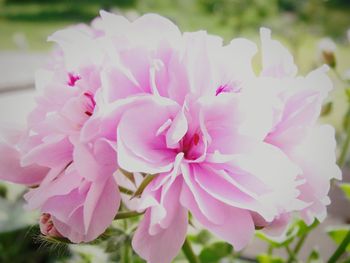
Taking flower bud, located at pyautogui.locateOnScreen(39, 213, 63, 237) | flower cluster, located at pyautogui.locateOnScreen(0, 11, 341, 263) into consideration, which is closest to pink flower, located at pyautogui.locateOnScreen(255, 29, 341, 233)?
flower cluster, located at pyautogui.locateOnScreen(0, 11, 341, 263)

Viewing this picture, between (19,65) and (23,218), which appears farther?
(19,65)

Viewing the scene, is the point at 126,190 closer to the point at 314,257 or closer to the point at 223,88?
the point at 223,88

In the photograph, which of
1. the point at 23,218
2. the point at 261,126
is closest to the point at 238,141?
the point at 261,126

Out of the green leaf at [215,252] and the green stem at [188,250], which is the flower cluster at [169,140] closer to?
the green stem at [188,250]

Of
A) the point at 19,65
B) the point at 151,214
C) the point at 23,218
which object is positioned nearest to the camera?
the point at 151,214

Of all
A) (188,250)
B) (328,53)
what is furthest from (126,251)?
(328,53)

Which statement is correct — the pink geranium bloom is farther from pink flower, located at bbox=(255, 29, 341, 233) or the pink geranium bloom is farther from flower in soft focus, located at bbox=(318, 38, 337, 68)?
flower in soft focus, located at bbox=(318, 38, 337, 68)

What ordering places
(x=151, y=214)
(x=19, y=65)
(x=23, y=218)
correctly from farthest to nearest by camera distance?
(x=19, y=65) → (x=23, y=218) → (x=151, y=214)

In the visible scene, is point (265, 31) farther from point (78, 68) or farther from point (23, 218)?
point (23, 218)
